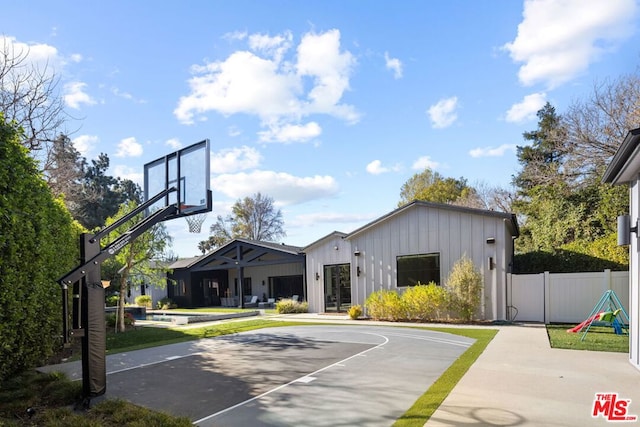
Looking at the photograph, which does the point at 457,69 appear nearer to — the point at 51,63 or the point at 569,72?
the point at 569,72

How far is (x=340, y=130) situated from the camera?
16359 mm

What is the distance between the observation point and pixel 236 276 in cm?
2836

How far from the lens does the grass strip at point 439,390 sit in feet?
14.8

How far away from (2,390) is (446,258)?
1291cm

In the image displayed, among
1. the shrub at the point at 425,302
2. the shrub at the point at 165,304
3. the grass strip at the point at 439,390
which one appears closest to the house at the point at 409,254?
the shrub at the point at 425,302

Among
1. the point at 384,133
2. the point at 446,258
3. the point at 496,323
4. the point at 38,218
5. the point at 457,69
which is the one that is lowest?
the point at 496,323

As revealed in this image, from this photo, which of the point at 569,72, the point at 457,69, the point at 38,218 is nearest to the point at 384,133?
the point at 457,69

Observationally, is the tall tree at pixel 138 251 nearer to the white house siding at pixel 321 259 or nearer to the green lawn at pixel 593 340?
the white house siding at pixel 321 259

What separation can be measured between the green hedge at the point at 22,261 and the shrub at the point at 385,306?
10.8 meters

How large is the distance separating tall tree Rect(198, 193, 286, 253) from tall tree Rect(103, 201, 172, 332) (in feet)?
95.8

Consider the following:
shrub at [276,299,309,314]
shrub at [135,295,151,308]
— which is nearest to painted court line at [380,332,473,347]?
shrub at [276,299,309,314]

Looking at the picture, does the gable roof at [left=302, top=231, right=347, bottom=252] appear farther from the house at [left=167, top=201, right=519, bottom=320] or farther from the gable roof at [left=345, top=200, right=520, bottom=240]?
the gable roof at [left=345, top=200, right=520, bottom=240]

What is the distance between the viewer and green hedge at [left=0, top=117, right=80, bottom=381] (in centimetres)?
526

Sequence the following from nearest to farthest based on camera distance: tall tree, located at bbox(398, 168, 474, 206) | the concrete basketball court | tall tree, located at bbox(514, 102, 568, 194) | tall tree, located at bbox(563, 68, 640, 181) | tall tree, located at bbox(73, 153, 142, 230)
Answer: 1. the concrete basketball court
2. tall tree, located at bbox(563, 68, 640, 181)
3. tall tree, located at bbox(514, 102, 568, 194)
4. tall tree, located at bbox(73, 153, 142, 230)
5. tall tree, located at bbox(398, 168, 474, 206)
